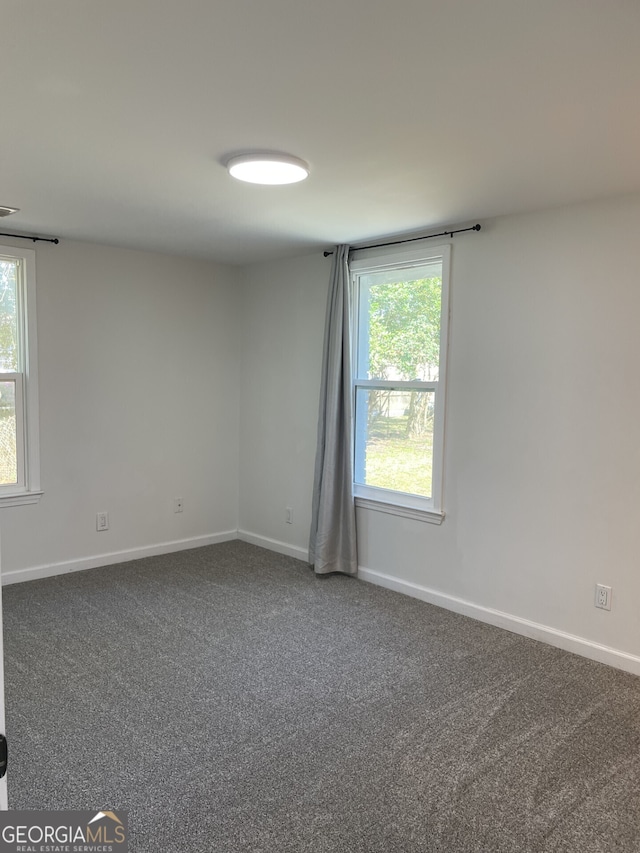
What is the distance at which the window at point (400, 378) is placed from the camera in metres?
3.84

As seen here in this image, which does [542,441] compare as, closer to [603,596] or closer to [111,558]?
[603,596]

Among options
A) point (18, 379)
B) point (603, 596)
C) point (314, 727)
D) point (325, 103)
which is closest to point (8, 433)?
point (18, 379)

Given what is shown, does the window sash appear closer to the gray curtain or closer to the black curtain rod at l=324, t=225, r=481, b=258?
the gray curtain

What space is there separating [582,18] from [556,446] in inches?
84.5

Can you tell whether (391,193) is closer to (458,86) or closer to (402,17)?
(458,86)

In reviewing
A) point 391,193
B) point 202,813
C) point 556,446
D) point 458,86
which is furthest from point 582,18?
point 202,813

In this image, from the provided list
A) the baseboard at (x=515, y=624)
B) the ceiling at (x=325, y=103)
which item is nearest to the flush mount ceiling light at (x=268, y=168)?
Answer: the ceiling at (x=325, y=103)

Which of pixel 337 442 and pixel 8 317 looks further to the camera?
pixel 337 442

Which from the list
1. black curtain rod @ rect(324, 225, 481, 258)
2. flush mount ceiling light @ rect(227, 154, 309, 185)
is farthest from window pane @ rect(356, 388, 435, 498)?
flush mount ceiling light @ rect(227, 154, 309, 185)

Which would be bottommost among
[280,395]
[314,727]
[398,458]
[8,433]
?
[314,727]

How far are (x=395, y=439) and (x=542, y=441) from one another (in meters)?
1.09

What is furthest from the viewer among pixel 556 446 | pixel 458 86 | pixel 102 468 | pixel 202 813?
pixel 102 468

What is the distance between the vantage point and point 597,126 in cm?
215

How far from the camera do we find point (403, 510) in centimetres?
403
